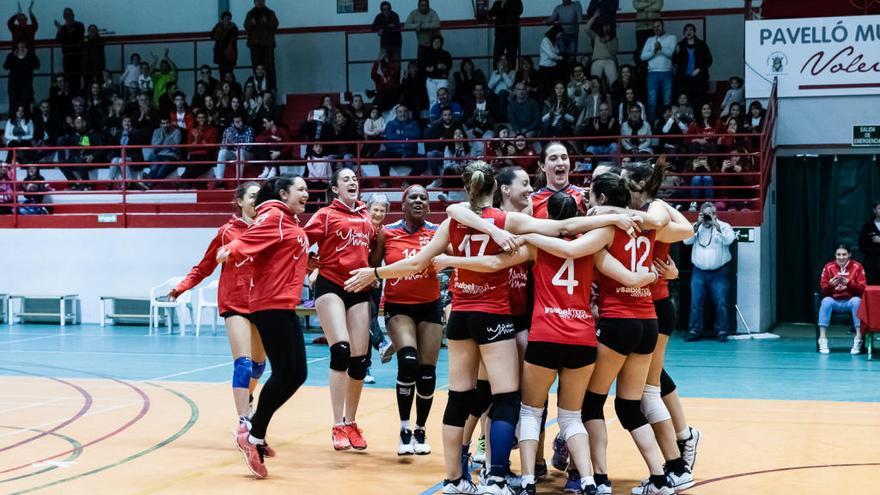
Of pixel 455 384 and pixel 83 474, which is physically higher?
pixel 455 384

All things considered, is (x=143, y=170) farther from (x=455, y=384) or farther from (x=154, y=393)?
(x=455, y=384)

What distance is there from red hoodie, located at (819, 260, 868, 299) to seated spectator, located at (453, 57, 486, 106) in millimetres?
7985

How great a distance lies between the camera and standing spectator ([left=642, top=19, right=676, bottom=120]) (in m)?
20.2

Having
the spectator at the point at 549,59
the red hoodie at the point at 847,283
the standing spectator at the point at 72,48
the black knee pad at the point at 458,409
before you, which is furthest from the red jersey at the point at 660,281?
the standing spectator at the point at 72,48

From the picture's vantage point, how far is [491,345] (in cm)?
686

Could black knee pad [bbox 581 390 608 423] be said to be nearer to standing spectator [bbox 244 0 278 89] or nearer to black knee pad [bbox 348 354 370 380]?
black knee pad [bbox 348 354 370 380]

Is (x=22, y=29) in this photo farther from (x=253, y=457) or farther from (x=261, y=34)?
(x=253, y=457)

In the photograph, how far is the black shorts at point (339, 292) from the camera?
Answer: 8.78 meters

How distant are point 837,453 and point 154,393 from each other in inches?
275

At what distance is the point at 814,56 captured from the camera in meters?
18.7

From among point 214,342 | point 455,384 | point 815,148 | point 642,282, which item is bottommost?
point 214,342

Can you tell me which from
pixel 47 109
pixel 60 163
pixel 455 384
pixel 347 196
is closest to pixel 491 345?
pixel 455 384

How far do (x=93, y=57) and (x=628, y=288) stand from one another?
2042 cm

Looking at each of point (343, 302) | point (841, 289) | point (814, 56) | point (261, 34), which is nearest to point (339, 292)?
point (343, 302)
